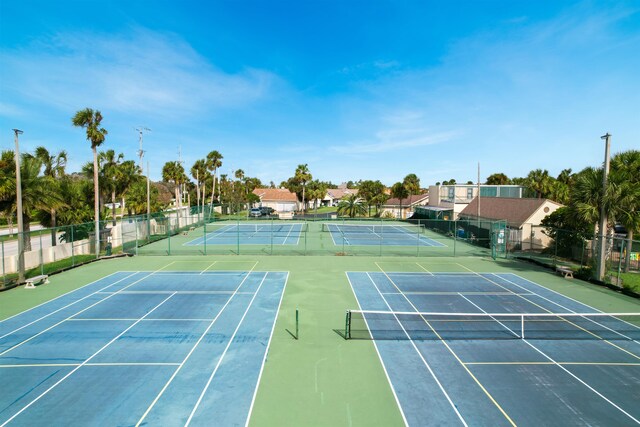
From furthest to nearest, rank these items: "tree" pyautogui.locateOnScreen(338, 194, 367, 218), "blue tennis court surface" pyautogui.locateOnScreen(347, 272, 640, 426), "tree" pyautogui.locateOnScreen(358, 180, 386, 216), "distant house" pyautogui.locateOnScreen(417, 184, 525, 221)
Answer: "tree" pyautogui.locateOnScreen(358, 180, 386, 216) → "tree" pyautogui.locateOnScreen(338, 194, 367, 218) → "distant house" pyautogui.locateOnScreen(417, 184, 525, 221) → "blue tennis court surface" pyautogui.locateOnScreen(347, 272, 640, 426)

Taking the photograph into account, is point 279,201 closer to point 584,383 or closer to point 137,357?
point 137,357

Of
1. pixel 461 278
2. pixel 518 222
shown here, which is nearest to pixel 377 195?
pixel 518 222

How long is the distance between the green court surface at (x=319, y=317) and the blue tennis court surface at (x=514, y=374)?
89 cm

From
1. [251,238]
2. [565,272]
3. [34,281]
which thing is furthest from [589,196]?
[34,281]

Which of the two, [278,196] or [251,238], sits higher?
[278,196]

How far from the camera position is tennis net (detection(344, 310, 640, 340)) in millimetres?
12328

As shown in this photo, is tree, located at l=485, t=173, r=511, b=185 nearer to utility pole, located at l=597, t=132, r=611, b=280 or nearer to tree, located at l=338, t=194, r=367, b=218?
tree, located at l=338, t=194, r=367, b=218

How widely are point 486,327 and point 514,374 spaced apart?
11.7 ft

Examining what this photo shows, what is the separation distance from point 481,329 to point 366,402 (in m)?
6.85

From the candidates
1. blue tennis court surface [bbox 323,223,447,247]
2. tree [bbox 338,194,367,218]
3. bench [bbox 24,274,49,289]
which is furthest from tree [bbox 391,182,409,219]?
bench [bbox 24,274,49,289]

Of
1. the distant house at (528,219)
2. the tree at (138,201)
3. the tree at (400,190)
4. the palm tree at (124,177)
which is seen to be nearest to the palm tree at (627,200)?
the distant house at (528,219)

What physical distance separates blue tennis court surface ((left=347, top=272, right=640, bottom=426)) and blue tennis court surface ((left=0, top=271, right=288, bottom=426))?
4.40 metres

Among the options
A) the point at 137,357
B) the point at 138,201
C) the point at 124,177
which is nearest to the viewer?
the point at 137,357

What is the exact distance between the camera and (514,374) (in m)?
9.77
